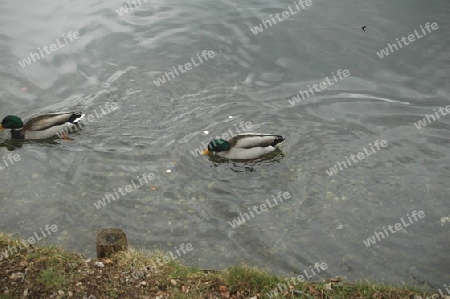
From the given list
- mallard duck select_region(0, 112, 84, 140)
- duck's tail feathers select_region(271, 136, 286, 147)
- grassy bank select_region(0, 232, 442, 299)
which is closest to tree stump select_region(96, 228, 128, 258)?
grassy bank select_region(0, 232, 442, 299)

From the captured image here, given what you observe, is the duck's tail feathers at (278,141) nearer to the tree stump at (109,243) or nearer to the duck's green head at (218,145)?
the duck's green head at (218,145)

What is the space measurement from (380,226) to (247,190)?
7.52 feet

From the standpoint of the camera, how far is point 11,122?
10.1m

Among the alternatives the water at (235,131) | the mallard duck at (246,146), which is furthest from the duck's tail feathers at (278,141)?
the water at (235,131)

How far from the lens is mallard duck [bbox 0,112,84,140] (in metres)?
9.98

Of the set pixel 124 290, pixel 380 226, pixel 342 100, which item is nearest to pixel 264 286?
pixel 124 290

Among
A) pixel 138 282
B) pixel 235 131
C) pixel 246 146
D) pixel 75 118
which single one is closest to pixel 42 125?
pixel 75 118

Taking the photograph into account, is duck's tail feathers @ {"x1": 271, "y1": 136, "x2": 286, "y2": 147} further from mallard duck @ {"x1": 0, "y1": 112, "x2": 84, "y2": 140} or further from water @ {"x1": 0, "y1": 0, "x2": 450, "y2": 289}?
mallard duck @ {"x1": 0, "y1": 112, "x2": 84, "y2": 140}

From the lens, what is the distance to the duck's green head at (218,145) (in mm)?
9320

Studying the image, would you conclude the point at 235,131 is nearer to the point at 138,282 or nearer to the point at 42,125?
the point at 42,125

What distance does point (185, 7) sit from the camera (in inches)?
625

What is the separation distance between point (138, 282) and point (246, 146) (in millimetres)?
4060

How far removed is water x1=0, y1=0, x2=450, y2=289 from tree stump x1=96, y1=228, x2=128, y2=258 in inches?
50.3

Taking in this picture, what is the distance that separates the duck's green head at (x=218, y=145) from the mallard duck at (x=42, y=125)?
2914 millimetres
